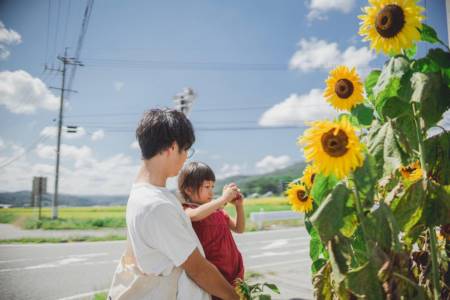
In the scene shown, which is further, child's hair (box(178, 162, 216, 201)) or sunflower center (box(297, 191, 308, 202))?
child's hair (box(178, 162, 216, 201))

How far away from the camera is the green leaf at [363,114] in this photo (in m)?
0.89

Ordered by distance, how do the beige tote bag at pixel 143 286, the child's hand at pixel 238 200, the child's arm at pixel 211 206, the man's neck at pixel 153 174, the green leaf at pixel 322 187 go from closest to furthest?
1. the green leaf at pixel 322 187
2. the beige tote bag at pixel 143 286
3. the man's neck at pixel 153 174
4. the child's arm at pixel 211 206
5. the child's hand at pixel 238 200

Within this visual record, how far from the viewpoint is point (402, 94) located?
761 millimetres

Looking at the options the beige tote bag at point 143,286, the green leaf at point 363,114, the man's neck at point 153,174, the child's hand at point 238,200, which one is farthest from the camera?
the child's hand at point 238,200

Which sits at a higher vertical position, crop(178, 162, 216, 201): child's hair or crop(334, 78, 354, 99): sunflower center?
crop(334, 78, 354, 99): sunflower center

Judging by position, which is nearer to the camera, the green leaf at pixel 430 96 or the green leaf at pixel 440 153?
the green leaf at pixel 430 96

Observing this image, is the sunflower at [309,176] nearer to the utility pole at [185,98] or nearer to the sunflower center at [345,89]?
the sunflower center at [345,89]

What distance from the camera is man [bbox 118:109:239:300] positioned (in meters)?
0.97

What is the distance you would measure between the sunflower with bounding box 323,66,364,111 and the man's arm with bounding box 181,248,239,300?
0.58m

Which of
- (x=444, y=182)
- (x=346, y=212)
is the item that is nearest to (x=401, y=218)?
(x=346, y=212)

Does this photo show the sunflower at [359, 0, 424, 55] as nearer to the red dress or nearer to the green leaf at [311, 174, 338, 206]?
the green leaf at [311, 174, 338, 206]

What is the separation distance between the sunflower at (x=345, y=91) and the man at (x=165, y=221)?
47cm

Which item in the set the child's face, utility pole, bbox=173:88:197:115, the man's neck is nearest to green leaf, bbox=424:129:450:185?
the man's neck

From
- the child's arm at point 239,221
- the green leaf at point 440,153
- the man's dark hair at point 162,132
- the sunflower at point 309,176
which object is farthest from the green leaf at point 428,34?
the child's arm at point 239,221
